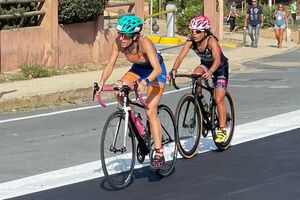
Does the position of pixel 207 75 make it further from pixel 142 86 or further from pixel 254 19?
pixel 254 19

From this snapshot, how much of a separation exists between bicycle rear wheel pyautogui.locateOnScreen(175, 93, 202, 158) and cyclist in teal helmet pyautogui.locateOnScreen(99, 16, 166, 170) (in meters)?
0.90

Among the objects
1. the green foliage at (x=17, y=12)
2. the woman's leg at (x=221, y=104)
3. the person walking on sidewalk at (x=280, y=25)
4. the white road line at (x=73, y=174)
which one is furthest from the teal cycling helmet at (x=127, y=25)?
the person walking on sidewalk at (x=280, y=25)

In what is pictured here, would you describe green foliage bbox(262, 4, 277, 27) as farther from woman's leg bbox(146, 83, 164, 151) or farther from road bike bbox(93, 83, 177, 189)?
woman's leg bbox(146, 83, 164, 151)

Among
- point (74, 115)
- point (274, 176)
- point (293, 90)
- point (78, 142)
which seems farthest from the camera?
point (293, 90)

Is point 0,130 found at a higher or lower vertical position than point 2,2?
lower

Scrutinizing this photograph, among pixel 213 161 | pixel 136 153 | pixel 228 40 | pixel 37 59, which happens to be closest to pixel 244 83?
pixel 37 59

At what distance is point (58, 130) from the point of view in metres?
11.8

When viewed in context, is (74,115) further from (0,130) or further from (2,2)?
(2,2)

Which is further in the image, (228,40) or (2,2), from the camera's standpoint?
(228,40)

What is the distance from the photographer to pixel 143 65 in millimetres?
7984

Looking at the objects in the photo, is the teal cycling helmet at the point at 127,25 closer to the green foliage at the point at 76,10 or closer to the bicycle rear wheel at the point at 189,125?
the bicycle rear wheel at the point at 189,125

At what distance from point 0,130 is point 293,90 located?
731 cm

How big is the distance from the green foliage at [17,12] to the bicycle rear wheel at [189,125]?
34.4ft

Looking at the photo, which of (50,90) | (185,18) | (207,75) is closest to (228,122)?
(207,75)
